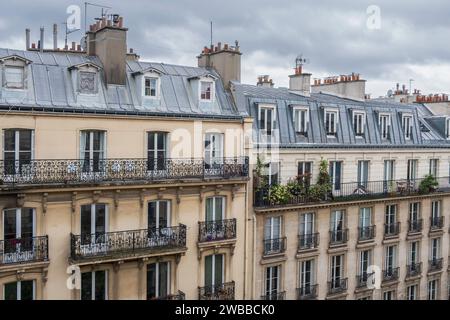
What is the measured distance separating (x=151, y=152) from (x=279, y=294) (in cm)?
909

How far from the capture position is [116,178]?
18.0 metres

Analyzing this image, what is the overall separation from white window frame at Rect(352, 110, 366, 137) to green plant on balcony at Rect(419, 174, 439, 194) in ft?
15.4

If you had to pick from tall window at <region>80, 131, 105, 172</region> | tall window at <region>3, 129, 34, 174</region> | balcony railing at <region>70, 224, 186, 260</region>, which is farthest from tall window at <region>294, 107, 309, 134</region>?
tall window at <region>3, 129, 34, 174</region>

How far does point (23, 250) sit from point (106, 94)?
6.31 metres

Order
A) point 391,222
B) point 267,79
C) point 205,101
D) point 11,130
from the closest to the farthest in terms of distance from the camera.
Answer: point 11,130
point 205,101
point 391,222
point 267,79

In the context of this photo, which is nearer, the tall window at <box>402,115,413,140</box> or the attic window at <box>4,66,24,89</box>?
the attic window at <box>4,66,24,89</box>

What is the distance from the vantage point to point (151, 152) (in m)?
19.4

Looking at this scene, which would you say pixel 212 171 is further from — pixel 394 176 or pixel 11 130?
pixel 394 176

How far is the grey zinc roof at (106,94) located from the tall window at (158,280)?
5.93m

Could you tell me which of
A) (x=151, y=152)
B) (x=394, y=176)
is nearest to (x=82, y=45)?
(x=151, y=152)

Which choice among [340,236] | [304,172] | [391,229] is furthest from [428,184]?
[304,172]

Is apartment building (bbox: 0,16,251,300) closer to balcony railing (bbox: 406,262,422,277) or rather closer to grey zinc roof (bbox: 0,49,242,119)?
grey zinc roof (bbox: 0,49,242,119)

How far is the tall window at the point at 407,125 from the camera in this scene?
2846 centimetres

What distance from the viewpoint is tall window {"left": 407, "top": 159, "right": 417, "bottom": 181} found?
28.4 meters
